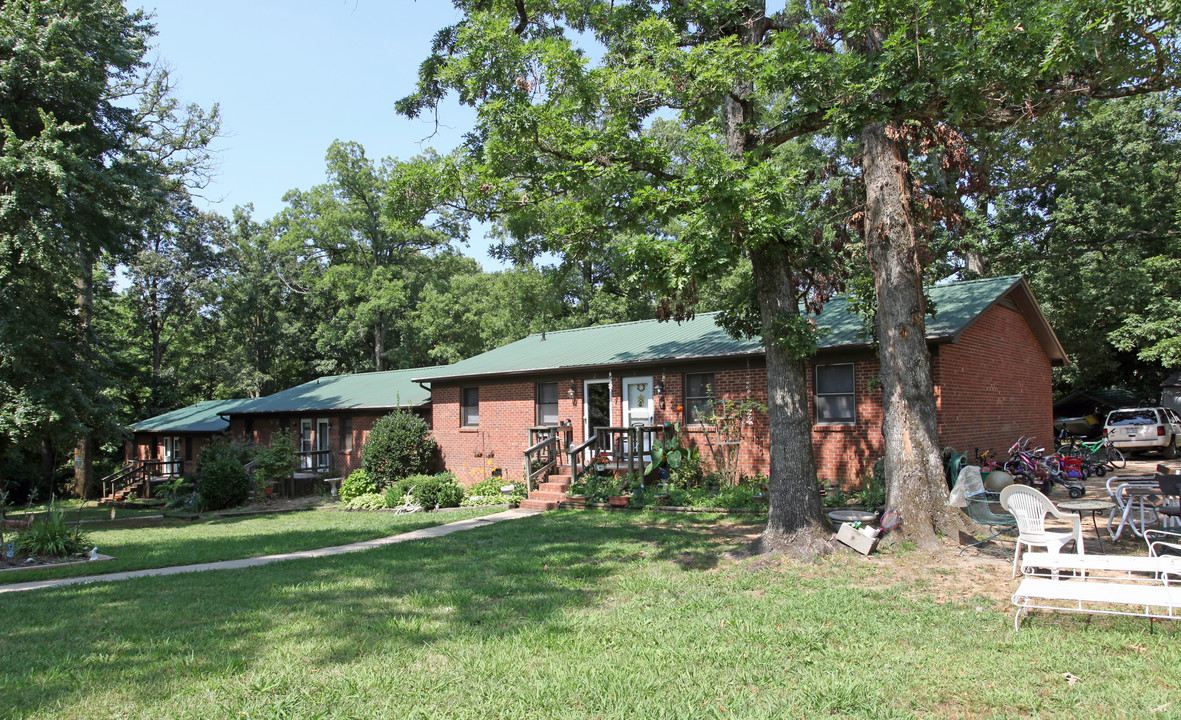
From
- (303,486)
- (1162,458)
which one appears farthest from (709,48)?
(1162,458)

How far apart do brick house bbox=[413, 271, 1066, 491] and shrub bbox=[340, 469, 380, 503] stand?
2.64 m

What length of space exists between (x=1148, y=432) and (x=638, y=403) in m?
16.4

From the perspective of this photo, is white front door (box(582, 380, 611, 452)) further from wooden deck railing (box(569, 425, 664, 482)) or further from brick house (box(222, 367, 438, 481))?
brick house (box(222, 367, 438, 481))

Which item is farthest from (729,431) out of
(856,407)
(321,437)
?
(321,437)

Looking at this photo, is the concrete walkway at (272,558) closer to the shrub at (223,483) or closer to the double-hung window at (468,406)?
the double-hung window at (468,406)

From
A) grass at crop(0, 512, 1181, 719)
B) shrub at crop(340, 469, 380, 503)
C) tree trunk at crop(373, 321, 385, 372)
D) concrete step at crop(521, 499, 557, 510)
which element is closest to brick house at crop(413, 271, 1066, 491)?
shrub at crop(340, 469, 380, 503)

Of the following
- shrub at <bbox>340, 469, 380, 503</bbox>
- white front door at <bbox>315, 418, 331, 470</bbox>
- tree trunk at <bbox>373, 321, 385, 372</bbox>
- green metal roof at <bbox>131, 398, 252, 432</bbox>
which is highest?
tree trunk at <bbox>373, 321, 385, 372</bbox>

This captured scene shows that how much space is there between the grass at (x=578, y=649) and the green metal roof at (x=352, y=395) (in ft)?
47.0

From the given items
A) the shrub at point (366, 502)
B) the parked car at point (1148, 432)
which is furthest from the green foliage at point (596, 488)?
the parked car at point (1148, 432)

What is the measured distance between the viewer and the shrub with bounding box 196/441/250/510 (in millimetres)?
18062

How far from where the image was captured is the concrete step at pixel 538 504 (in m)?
15.1

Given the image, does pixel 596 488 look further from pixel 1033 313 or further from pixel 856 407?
pixel 1033 313

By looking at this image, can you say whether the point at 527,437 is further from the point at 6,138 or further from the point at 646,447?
the point at 6,138

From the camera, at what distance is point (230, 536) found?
13.0 meters
